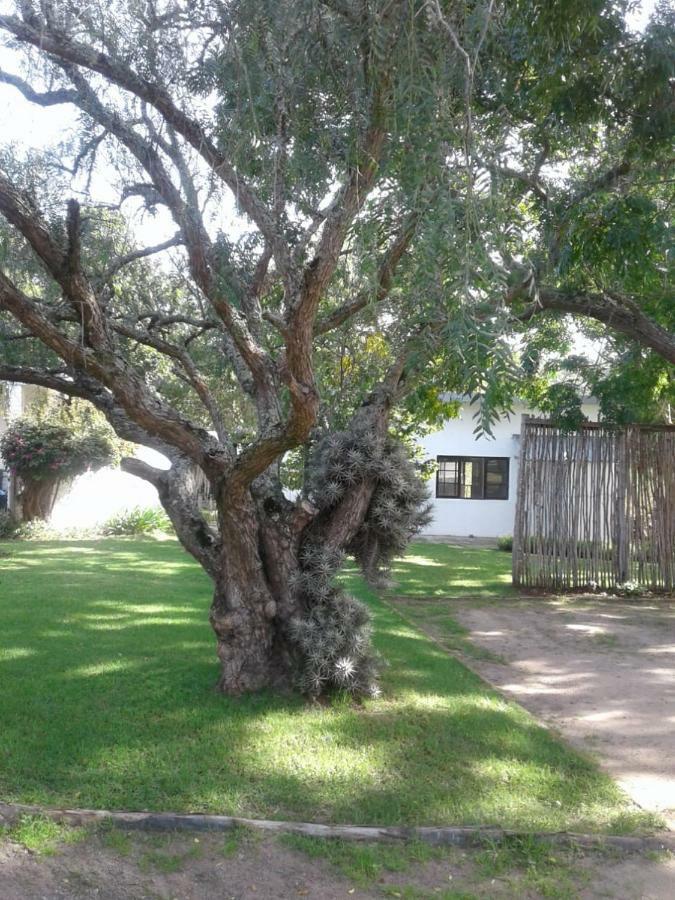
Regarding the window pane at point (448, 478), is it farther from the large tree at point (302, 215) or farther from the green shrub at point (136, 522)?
the large tree at point (302, 215)

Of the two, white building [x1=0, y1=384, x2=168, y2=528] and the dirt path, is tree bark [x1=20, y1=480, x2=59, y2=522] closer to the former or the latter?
white building [x1=0, y1=384, x2=168, y2=528]

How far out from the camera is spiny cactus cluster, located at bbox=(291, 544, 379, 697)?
6395mm

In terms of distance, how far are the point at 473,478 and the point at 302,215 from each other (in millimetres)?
16606

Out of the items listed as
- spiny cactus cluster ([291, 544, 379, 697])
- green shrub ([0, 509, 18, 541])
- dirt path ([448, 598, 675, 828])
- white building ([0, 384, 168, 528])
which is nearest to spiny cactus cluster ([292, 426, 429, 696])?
spiny cactus cluster ([291, 544, 379, 697])

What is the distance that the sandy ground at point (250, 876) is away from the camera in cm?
409

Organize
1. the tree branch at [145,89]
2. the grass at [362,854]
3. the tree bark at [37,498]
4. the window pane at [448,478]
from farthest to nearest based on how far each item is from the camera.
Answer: the window pane at [448,478], the tree bark at [37,498], the tree branch at [145,89], the grass at [362,854]

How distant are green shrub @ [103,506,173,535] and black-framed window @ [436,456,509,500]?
715 cm

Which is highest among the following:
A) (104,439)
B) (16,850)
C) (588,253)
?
(588,253)

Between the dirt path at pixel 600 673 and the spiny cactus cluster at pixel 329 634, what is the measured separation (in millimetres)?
1549

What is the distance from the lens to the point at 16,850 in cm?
435

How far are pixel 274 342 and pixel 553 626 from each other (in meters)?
4.79

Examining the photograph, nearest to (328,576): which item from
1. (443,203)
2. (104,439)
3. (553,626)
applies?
(443,203)

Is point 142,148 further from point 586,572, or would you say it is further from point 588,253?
point 586,572

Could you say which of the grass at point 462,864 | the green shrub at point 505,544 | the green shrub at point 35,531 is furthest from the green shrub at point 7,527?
the grass at point 462,864
